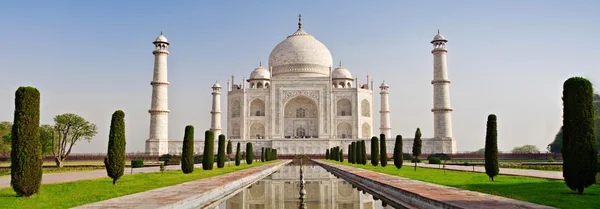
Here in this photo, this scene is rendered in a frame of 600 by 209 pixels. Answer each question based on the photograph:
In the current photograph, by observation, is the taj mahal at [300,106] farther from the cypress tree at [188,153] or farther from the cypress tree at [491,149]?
the cypress tree at [491,149]

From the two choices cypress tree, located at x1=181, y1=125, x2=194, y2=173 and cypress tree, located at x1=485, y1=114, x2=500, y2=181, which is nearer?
cypress tree, located at x1=485, y1=114, x2=500, y2=181

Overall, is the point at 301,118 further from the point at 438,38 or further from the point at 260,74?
the point at 438,38

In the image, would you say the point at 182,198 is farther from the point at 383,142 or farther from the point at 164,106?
the point at 164,106

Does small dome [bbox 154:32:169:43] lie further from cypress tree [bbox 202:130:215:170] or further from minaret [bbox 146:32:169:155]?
cypress tree [bbox 202:130:215:170]

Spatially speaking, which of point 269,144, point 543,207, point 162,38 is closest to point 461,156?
point 269,144

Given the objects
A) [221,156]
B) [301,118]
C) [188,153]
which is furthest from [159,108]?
[188,153]

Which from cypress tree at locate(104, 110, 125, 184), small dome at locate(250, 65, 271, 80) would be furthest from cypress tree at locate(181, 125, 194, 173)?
small dome at locate(250, 65, 271, 80)
